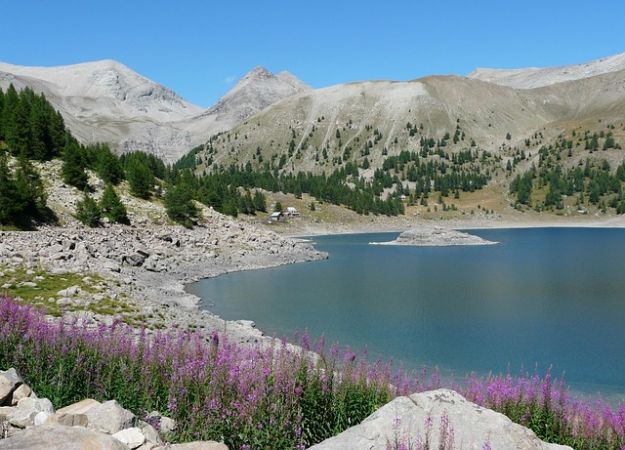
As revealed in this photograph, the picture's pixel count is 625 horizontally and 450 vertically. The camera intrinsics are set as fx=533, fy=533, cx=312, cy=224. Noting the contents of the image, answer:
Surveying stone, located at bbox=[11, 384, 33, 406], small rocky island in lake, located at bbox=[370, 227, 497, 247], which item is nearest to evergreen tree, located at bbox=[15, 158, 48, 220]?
stone, located at bbox=[11, 384, 33, 406]

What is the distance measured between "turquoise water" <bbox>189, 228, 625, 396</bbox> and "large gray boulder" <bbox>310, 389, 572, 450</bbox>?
1640 centimetres

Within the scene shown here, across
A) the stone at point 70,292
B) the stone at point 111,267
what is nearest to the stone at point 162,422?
the stone at point 70,292

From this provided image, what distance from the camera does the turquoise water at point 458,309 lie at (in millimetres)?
34031

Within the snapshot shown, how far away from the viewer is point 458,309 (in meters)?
51.0

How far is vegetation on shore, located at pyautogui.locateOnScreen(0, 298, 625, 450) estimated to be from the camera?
10.2 meters

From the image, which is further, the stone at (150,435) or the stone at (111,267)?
the stone at (111,267)

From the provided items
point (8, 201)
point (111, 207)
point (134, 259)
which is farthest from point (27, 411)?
point (111, 207)

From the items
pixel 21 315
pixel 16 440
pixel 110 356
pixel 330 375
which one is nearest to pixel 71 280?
pixel 21 315

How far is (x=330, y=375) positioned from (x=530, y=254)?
103 metres

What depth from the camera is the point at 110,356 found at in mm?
12406

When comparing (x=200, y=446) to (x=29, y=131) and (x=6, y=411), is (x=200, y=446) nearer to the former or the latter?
(x=6, y=411)

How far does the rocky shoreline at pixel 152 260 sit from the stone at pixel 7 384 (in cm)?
1018

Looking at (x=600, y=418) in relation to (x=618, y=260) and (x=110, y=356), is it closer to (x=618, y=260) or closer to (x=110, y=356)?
(x=110, y=356)

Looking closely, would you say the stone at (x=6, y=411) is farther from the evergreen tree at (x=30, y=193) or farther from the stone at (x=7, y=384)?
the evergreen tree at (x=30, y=193)
